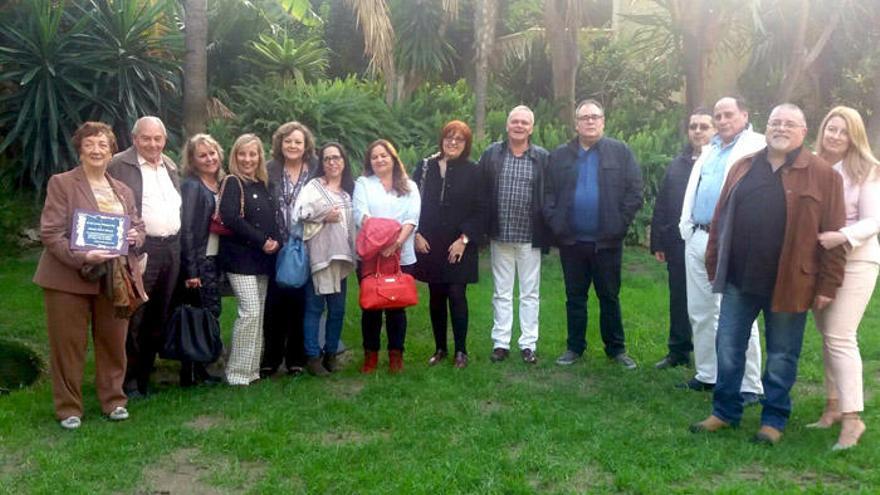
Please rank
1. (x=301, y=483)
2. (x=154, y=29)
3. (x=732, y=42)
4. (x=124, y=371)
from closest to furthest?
(x=301, y=483) → (x=124, y=371) → (x=154, y=29) → (x=732, y=42)

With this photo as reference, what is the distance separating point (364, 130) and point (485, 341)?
20.7 feet

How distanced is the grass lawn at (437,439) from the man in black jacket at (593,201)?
2.47ft

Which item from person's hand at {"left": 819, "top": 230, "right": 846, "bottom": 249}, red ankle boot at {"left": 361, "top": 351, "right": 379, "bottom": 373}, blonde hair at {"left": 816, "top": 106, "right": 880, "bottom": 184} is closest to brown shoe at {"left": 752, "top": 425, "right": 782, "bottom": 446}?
person's hand at {"left": 819, "top": 230, "right": 846, "bottom": 249}

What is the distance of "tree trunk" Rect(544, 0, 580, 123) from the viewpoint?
605 inches

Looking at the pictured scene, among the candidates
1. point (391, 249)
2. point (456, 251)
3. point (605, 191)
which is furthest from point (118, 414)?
point (605, 191)

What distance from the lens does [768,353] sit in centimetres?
559

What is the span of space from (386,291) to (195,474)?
7.11ft

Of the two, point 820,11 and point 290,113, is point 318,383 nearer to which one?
point 290,113

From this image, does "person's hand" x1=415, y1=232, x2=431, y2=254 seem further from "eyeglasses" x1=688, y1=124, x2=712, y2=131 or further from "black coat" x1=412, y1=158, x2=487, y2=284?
"eyeglasses" x1=688, y1=124, x2=712, y2=131

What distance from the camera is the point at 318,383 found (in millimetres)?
7039

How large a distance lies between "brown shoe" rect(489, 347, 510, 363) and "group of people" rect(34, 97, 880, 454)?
28 mm

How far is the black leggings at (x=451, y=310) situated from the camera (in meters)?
7.42

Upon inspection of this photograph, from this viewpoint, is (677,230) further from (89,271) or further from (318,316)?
(89,271)

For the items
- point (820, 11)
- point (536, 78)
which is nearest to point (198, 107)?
point (536, 78)
